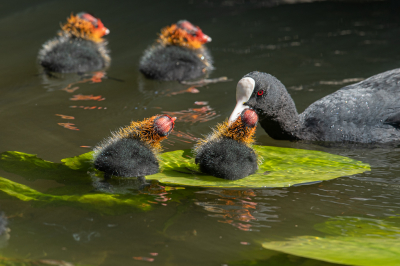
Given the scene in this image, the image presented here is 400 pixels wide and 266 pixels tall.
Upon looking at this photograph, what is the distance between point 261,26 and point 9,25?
4.46 m

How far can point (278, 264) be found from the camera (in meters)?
2.51

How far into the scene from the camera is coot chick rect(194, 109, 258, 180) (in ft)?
11.0

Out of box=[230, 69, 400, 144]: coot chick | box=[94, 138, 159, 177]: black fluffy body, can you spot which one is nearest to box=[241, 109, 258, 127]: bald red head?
box=[94, 138, 159, 177]: black fluffy body

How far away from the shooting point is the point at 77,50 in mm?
6480

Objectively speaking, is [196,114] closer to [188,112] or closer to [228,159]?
[188,112]

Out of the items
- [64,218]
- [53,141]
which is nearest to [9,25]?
[53,141]

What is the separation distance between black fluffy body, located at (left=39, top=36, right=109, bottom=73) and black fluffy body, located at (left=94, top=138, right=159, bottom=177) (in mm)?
3249

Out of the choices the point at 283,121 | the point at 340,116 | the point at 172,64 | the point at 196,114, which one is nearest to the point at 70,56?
the point at 172,64

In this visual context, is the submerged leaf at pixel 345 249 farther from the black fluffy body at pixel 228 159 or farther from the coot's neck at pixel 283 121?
the coot's neck at pixel 283 121

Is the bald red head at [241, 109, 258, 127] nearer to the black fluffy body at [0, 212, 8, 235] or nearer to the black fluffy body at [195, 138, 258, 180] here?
the black fluffy body at [195, 138, 258, 180]

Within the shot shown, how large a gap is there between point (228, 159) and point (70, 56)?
381 cm

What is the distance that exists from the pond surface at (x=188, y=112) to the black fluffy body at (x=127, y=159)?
0.72 feet

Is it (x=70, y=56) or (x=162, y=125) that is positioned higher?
(x=70, y=56)

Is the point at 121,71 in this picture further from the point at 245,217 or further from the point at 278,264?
the point at 278,264
